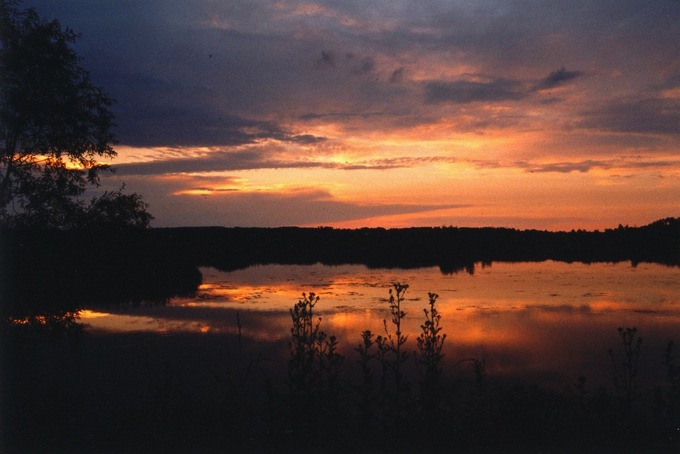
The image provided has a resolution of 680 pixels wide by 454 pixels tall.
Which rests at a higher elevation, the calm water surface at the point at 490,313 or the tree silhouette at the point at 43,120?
the tree silhouette at the point at 43,120

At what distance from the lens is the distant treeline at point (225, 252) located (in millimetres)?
13625

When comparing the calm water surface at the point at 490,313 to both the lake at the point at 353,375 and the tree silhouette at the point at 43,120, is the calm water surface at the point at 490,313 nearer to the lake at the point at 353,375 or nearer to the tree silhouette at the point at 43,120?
the lake at the point at 353,375

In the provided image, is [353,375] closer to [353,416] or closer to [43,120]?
[353,416]

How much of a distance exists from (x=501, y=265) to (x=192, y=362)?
34185 millimetres

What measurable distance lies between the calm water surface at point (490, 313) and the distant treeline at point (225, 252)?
3346 millimetres

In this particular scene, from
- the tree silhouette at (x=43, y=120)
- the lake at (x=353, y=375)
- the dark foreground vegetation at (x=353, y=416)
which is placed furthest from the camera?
the tree silhouette at (x=43, y=120)

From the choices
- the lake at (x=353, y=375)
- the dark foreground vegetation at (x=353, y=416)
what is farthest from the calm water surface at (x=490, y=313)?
the dark foreground vegetation at (x=353, y=416)

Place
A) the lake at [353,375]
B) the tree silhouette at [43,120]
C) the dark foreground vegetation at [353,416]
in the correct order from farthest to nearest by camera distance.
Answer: the tree silhouette at [43,120] < the lake at [353,375] < the dark foreground vegetation at [353,416]

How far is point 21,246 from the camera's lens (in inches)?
527

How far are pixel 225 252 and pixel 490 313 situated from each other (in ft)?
153

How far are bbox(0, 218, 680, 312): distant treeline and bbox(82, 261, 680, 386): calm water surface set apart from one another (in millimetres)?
3346

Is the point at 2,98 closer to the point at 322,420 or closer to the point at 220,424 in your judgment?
the point at 220,424

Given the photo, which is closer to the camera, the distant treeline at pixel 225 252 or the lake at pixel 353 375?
the lake at pixel 353 375

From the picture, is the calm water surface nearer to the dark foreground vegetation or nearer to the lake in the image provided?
the lake
